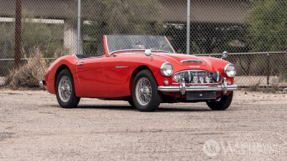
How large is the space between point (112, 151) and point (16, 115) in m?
3.49

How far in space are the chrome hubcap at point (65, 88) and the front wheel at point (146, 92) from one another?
5.61 feet

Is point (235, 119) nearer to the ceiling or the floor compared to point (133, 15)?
nearer to the floor

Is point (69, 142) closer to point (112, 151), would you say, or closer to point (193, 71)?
point (112, 151)

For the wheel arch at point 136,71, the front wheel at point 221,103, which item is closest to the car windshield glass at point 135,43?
the wheel arch at point 136,71

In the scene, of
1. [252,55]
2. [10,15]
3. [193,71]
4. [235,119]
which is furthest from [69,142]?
[10,15]

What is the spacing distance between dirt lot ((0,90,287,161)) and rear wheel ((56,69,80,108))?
1061 mm

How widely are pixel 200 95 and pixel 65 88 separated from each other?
2707 mm

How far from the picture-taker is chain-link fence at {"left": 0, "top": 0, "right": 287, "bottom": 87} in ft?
46.6

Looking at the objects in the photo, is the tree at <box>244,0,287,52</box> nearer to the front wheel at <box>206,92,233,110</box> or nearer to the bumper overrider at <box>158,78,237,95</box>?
the front wheel at <box>206,92,233,110</box>

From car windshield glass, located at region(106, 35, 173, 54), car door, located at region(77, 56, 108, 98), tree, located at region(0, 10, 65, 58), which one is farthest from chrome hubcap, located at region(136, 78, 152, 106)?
tree, located at region(0, 10, 65, 58)

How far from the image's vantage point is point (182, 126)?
609 cm

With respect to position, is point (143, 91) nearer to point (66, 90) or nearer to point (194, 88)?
point (194, 88)

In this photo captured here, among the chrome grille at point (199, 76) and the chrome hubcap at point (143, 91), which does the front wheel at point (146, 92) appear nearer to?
the chrome hubcap at point (143, 91)

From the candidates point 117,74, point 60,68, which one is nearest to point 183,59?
point 117,74
